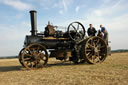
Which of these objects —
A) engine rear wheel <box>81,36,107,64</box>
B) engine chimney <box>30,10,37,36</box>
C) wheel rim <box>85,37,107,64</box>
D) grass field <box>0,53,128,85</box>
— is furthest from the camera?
wheel rim <box>85,37,107,64</box>

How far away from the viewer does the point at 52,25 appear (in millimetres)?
9406

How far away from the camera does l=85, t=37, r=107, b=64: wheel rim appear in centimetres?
990

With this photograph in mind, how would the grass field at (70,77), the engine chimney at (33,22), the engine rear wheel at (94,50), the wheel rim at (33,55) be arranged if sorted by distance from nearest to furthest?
the grass field at (70,77)
the wheel rim at (33,55)
the engine chimney at (33,22)
the engine rear wheel at (94,50)

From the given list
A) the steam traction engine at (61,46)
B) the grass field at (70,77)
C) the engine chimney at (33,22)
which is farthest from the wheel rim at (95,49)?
the engine chimney at (33,22)

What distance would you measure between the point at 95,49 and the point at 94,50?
0.12 metres

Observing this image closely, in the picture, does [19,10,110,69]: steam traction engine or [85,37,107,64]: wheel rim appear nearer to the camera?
[19,10,110,69]: steam traction engine

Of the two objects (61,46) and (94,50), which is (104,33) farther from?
(61,46)

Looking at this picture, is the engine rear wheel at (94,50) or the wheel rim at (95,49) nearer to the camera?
the engine rear wheel at (94,50)

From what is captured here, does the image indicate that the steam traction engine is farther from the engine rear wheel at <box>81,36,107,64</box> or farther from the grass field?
the grass field

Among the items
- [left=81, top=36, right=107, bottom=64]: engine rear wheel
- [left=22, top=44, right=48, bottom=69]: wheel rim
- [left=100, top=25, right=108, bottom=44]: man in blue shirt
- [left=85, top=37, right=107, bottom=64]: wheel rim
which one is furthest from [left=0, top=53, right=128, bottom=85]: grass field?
[left=100, top=25, right=108, bottom=44]: man in blue shirt

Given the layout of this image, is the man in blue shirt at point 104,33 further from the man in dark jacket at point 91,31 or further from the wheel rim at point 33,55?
the wheel rim at point 33,55

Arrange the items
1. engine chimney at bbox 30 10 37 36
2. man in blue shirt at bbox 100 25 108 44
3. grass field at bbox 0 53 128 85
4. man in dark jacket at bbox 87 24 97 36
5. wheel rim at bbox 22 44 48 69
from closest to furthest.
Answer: grass field at bbox 0 53 128 85 → wheel rim at bbox 22 44 48 69 → engine chimney at bbox 30 10 37 36 → man in blue shirt at bbox 100 25 108 44 → man in dark jacket at bbox 87 24 97 36

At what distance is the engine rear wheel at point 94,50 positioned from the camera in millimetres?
9516

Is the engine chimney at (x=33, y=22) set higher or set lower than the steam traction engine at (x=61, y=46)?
higher
